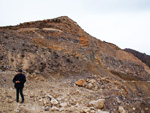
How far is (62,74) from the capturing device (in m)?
13.8

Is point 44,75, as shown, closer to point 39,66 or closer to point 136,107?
point 39,66

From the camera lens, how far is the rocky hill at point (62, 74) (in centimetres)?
730

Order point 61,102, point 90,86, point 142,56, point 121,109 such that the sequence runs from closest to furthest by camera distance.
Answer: point 61,102 → point 121,109 → point 90,86 → point 142,56

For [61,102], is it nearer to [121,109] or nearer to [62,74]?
[121,109]

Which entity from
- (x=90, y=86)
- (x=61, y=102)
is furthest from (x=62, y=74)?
(x=61, y=102)

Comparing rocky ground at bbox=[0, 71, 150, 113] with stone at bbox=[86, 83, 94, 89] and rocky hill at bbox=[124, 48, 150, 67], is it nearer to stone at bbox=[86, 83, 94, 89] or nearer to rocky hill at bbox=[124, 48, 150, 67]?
stone at bbox=[86, 83, 94, 89]

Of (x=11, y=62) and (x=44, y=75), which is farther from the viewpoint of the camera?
(x=44, y=75)

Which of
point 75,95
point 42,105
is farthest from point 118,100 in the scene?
point 42,105

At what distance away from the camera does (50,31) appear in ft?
61.7

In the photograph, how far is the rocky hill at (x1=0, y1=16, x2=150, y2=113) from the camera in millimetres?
7304

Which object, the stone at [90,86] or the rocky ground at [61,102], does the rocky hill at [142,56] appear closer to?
→ the stone at [90,86]

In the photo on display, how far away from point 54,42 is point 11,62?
6.84m

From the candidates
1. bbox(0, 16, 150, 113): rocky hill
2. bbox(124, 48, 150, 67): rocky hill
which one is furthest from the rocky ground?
bbox(124, 48, 150, 67): rocky hill

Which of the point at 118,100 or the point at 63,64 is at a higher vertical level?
the point at 63,64
